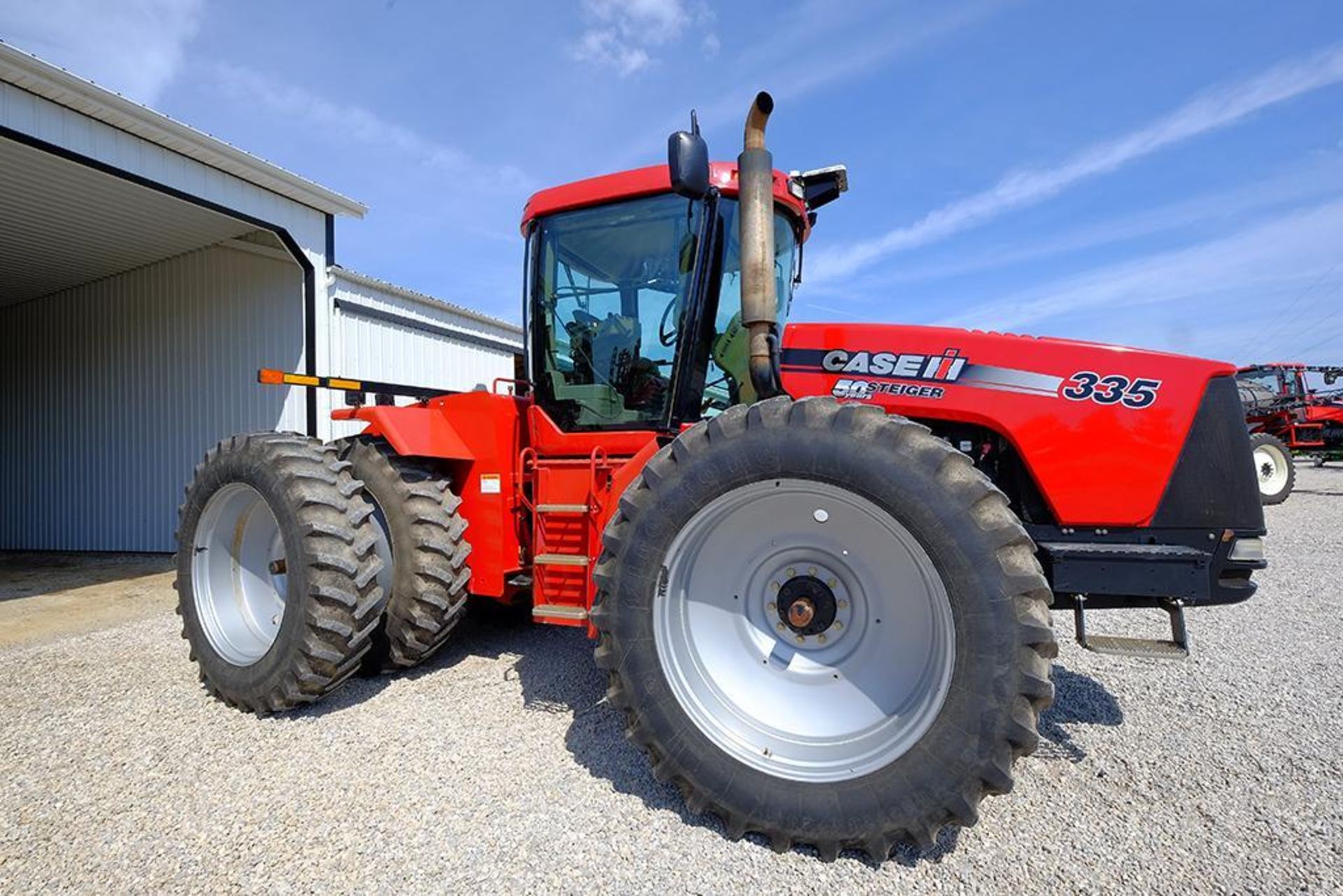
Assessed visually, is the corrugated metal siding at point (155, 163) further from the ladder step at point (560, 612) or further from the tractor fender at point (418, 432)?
the ladder step at point (560, 612)

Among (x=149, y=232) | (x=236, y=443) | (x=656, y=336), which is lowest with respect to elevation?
(x=236, y=443)

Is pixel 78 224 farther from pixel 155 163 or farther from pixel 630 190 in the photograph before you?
pixel 630 190

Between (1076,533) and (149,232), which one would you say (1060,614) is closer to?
(1076,533)

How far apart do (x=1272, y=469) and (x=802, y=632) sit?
13.4 meters

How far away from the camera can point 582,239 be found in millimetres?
3215

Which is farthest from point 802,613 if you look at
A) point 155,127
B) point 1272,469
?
point 1272,469

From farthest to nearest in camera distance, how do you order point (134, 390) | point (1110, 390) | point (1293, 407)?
1. point (1293, 407)
2. point (134, 390)
3. point (1110, 390)

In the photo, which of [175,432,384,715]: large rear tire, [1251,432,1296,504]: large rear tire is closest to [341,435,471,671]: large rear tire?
[175,432,384,715]: large rear tire

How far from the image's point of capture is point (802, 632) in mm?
2285

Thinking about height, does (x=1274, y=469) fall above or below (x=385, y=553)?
below

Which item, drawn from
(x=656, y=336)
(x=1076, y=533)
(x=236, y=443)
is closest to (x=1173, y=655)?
(x=1076, y=533)

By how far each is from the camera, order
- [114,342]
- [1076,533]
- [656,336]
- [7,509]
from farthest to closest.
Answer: [7,509] → [114,342] → [656,336] → [1076,533]

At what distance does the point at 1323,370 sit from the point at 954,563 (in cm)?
2014

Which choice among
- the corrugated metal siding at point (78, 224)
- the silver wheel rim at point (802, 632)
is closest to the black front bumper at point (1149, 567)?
the silver wheel rim at point (802, 632)
